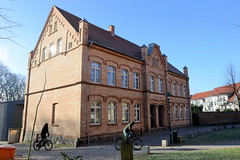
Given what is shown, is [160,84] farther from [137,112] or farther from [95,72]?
[95,72]

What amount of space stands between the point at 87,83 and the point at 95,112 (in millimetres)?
2503

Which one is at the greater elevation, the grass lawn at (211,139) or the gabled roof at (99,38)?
the gabled roof at (99,38)

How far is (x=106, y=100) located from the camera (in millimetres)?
15375

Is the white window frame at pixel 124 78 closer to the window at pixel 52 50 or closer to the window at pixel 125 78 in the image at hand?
the window at pixel 125 78

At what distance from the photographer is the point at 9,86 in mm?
40188

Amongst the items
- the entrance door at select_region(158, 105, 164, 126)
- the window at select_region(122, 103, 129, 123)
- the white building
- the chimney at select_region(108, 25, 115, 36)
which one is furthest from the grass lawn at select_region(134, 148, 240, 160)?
the white building

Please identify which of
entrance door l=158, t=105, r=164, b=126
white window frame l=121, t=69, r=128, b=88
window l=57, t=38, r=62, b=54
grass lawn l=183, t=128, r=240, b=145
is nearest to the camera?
grass lawn l=183, t=128, r=240, b=145

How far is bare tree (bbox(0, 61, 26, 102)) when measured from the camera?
38.7 m

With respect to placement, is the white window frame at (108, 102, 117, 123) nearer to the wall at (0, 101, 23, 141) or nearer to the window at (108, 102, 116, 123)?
the window at (108, 102, 116, 123)

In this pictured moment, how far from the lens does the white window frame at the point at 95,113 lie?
1433 cm

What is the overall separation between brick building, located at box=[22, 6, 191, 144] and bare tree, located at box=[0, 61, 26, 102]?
917 inches

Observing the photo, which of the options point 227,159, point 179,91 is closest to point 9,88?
point 179,91

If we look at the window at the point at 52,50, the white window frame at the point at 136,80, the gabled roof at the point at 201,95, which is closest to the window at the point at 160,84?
the white window frame at the point at 136,80

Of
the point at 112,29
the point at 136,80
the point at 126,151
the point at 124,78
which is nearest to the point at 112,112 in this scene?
the point at 124,78
